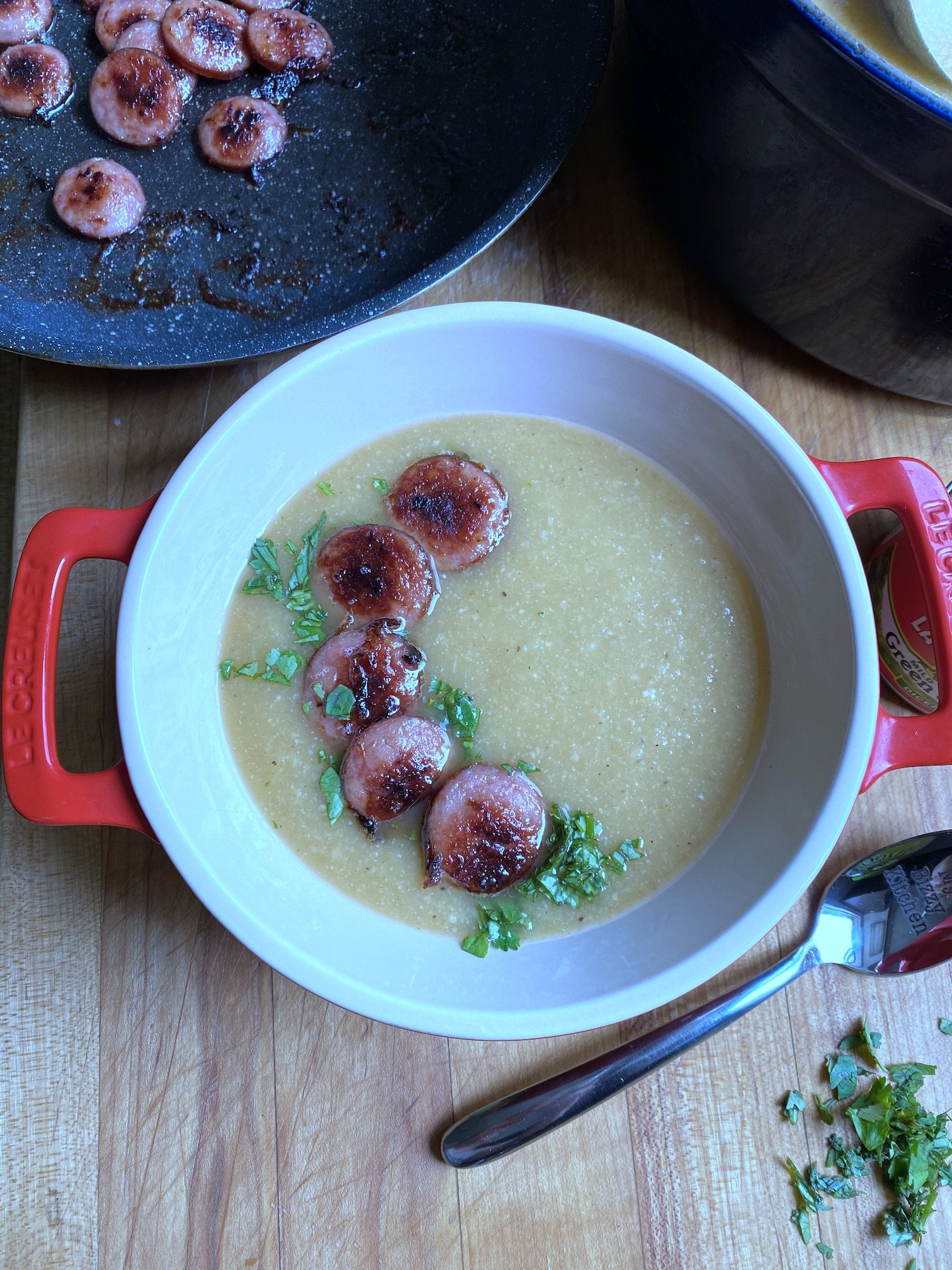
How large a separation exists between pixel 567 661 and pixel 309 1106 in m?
0.62

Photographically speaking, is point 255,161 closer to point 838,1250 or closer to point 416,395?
point 416,395

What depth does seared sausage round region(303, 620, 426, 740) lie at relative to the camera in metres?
1.11

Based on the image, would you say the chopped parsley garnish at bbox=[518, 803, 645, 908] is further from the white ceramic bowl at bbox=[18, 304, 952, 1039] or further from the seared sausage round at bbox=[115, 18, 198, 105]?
the seared sausage round at bbox=[115, 18, 198, 105]

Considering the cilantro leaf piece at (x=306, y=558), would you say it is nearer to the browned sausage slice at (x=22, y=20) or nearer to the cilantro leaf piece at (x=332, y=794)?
the cilantro leaf piece at (x=332, y=794)

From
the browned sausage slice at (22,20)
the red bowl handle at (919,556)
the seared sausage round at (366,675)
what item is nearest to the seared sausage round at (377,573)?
the seared sausage round at (366,675)

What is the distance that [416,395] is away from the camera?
3.85ft

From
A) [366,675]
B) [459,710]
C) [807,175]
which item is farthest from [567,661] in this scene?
[807,175]

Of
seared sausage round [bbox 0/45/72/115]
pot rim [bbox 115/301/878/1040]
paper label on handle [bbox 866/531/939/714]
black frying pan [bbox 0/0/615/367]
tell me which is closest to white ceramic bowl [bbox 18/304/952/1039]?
pot rim [bbox 115/301/878/1040]

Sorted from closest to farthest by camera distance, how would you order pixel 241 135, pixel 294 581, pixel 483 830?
pixel 483 830
pixel 294 581
pixel 241 135

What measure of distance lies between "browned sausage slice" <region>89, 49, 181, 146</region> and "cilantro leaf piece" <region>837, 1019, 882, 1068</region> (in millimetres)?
1518

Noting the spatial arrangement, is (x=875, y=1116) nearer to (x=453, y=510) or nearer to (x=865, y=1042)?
(x=865, y=1042)

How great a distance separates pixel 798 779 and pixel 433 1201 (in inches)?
25.8

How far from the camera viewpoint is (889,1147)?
1.11 metres

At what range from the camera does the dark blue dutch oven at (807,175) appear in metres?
0.82
